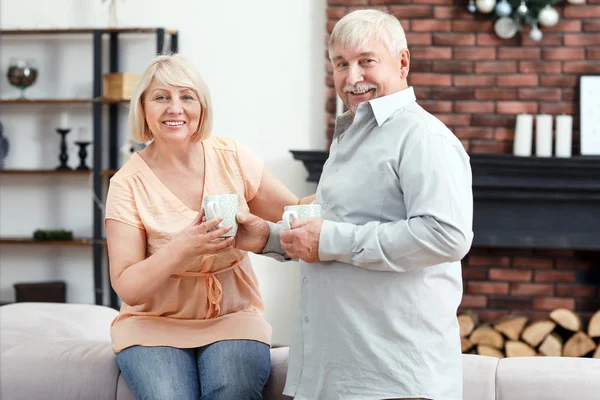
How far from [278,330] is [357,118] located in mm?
3081

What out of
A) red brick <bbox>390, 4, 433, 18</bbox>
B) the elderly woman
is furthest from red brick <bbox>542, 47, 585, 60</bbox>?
the elderly woman

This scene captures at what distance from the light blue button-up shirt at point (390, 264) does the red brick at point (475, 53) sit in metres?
2.74

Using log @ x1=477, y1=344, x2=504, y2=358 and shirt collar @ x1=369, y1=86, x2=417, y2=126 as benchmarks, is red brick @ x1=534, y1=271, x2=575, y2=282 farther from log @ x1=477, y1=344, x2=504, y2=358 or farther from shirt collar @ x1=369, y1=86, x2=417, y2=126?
shirt collar @ x1=369, y1=86, x2=417, y2=126

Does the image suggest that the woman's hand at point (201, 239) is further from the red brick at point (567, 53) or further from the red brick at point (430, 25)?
the red brick at point (567, 53)

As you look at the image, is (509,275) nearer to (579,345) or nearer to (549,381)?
(579,345)

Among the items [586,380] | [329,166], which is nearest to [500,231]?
[586,380]

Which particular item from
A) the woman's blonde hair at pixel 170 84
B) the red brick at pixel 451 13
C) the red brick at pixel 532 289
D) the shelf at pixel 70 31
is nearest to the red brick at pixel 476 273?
the red brick at pixel 532 289

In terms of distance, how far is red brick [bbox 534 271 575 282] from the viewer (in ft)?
13.9

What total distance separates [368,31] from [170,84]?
64cm

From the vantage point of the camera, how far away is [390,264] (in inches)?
59.0

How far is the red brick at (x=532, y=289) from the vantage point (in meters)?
4.24

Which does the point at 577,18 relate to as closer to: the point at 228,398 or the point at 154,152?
the point at 154,152

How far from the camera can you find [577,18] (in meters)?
4.16

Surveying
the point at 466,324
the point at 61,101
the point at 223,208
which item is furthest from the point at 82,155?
the point at 223,208
